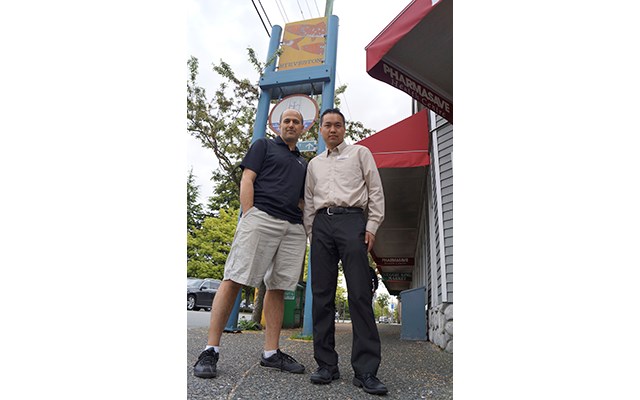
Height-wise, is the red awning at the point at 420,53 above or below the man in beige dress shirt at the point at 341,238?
above

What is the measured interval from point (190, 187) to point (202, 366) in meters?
30.6

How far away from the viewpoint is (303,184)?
113 inches

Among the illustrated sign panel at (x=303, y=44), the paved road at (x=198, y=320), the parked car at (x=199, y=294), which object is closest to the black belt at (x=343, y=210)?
the illustrated sign panel at (x=303, y=44)

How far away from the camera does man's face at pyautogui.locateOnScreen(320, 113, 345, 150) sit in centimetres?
275

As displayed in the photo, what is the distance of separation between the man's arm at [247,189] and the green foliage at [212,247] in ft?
75.0

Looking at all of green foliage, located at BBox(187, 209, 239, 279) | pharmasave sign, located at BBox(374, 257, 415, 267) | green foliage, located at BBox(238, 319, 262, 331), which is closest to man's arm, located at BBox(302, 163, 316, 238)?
green foliage, located at BBox(238, 319, 262, 331)

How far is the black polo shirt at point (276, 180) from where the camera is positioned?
2721mm

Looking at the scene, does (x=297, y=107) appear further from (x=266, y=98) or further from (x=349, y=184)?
(x=349, y=184)

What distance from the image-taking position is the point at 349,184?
2.65m

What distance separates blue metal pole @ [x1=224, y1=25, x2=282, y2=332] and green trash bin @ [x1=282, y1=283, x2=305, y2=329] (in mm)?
2580

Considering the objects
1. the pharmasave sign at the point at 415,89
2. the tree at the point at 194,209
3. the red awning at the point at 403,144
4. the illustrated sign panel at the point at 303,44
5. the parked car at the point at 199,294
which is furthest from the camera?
the tree at the point at 194,209

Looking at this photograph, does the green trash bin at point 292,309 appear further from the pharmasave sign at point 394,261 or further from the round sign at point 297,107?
the pharmasave sign at point 394,261

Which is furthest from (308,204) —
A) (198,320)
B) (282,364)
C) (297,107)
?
(198,320)

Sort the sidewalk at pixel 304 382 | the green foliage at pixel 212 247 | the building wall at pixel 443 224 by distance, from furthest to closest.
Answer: the green foliage at pixel 212 247
the building wall at pixel 443 224
the sidewalk at pixel 304 382
